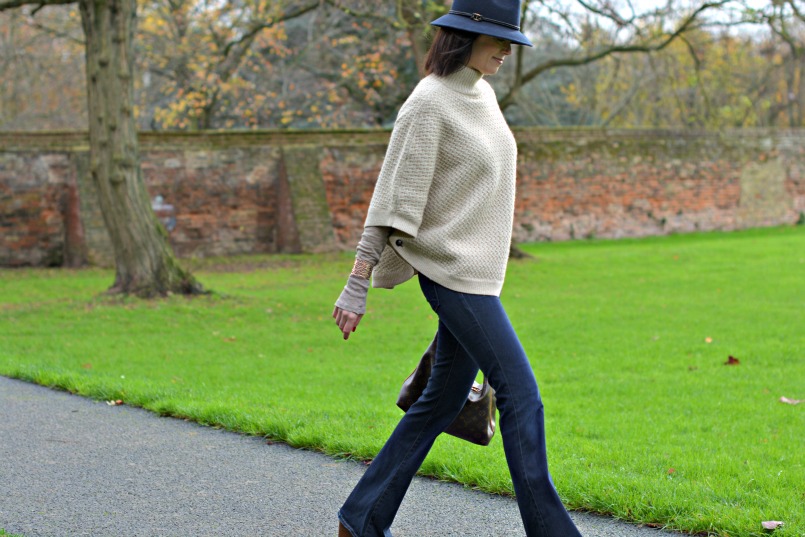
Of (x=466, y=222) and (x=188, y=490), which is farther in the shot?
(x=188, y=490)

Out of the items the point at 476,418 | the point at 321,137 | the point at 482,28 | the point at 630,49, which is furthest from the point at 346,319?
the point at 321,137

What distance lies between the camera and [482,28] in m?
3.36

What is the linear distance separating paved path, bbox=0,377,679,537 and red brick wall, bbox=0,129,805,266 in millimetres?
14618

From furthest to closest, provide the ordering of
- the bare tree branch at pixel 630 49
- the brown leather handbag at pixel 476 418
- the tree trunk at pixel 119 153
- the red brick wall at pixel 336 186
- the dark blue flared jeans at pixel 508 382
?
the red brick wall at pixel 336 186, the bare tree branch at pixel 630 49, the tree trunk at pixel 119 153, the brown leather handbag at pixel 476 418, the dark blue flared jeans at pixel 508 382

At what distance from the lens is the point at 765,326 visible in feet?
36.3

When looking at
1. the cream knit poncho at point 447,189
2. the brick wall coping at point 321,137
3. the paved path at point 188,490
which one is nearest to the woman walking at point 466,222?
the cream knit poncho at point 447,189

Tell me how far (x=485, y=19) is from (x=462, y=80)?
0.21 meters

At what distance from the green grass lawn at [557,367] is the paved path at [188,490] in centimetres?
21

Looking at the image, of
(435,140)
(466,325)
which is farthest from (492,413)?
(435,140)

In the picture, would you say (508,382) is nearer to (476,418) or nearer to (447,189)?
(476,418)

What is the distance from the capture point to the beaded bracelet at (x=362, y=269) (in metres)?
3.33

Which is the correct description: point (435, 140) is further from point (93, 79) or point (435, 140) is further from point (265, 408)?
point (93, 79)

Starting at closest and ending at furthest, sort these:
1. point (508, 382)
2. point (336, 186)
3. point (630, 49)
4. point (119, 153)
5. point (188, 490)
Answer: point (508, 382) → point (188, 490) → point (119, 153) → point (630, 49) → point (336, 186)

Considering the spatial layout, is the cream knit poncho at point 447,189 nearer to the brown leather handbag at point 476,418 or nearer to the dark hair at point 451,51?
the dark hair at point 451,51
